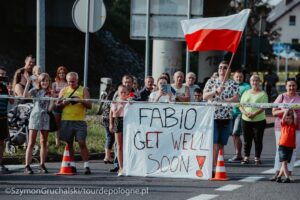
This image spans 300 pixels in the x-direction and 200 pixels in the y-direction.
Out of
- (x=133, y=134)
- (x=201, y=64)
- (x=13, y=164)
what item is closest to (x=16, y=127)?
(x=13, y=164)

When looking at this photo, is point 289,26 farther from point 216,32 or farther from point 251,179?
point 251,179

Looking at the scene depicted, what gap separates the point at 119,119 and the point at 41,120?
125 cm

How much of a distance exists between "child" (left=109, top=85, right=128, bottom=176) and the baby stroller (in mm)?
2394

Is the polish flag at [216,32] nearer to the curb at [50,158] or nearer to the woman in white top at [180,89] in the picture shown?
the woman in white top at [180,89]

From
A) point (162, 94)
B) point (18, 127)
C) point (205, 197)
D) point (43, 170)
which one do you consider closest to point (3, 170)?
point (43, 170)

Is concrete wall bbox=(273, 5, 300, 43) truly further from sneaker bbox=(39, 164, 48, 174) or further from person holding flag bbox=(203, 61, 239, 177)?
sneaker bbox=(39, 164, 48, 174)

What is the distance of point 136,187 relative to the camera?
475 inches

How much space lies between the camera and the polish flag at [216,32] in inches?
A: 543

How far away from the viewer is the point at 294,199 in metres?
11.1

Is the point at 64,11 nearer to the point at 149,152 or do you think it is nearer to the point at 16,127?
the point at 16,127

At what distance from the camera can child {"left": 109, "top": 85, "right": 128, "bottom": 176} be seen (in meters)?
13.5

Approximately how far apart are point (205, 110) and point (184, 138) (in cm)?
54

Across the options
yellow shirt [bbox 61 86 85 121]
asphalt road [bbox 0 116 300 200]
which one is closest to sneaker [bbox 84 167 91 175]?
asphalt road [bbox 0 116 300 200]

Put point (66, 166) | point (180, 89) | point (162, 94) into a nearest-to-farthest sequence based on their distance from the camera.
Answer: point (66, 166) < point (162, 94) < point (180, 89)
